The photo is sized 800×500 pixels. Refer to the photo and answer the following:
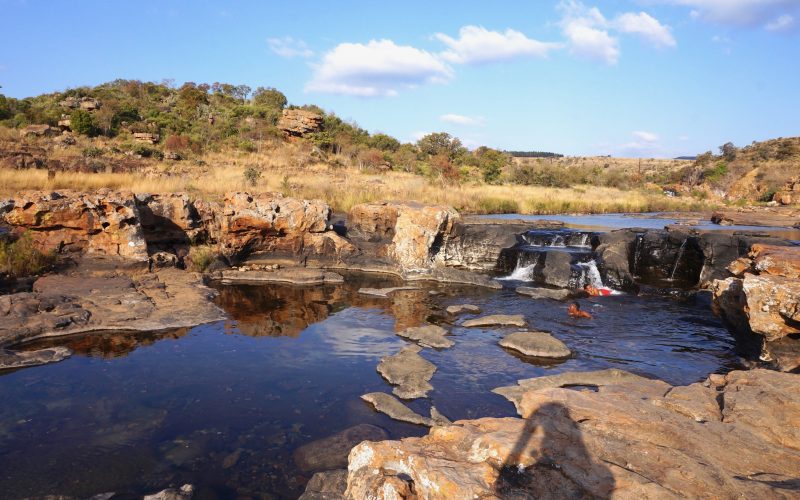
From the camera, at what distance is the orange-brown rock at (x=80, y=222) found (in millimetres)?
9844

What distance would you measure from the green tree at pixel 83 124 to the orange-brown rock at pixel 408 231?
75.9 feet

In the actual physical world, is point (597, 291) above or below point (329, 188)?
below

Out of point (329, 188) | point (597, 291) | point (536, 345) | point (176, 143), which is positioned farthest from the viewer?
point (176, 143)

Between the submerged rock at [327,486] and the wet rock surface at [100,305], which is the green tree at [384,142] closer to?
the wet rock surface at [100,305]

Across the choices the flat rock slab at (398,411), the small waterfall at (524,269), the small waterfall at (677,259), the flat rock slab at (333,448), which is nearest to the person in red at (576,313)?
the small waterfall at (524,269)

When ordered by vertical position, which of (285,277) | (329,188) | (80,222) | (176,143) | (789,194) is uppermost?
(176,143)

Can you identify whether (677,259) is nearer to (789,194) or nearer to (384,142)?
(789,194)

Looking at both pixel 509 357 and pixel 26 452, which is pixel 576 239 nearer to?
pixel 509 357

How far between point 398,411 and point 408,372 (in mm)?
1035

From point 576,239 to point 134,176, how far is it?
14899mm

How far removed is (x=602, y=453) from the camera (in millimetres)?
3104

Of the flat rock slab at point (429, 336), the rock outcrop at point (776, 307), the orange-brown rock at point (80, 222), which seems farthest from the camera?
the orange-brown rock at point (80, 222)

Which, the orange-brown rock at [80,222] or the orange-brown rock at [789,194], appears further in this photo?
the orange-brown rock at [789,194]

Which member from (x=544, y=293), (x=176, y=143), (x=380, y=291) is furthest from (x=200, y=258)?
(x=176, y=143)
